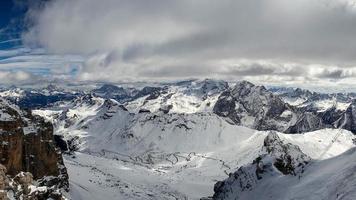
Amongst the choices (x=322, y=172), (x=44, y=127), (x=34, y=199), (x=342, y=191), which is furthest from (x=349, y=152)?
(x=34, y=199)

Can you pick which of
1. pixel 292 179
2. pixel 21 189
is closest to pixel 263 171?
pixel 292 179

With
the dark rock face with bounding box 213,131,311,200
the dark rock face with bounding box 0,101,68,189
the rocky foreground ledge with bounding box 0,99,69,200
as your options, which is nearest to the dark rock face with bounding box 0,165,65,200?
the rocky foreground ledge with bounding box 0,99,69,200

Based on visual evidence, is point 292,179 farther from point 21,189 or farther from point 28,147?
point 21,189

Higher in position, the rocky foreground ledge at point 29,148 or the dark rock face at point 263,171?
the rocky foreground ledge at point 29,148

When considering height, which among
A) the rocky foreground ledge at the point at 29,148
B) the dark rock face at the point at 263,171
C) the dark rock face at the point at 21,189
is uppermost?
the dark rock face at the point at 21,189

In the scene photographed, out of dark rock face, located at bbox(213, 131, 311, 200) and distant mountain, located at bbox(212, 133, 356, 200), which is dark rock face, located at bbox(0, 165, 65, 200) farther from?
dark rock face, located at bbox(213, 131, 311, 200)

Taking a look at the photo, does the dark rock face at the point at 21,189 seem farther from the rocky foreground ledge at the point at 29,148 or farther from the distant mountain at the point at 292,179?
the distant mountain at the point at 292,179

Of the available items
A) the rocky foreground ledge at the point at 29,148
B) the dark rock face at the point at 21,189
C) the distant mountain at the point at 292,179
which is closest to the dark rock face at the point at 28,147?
the rocky foreground ledge at the point at 29,148

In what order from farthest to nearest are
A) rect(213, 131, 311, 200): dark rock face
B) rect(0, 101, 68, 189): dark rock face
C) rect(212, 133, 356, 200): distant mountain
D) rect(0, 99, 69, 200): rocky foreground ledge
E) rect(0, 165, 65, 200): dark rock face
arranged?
rect(213, 131, 311, 200): dark rock face
rect(0, 101, 68, 189): dark rock face
rect(0, 99, 69, 200): rocky foreground ledge
rect(212, 133, 356, 200): distant mountain
rect(0, 165, 65, 200): dark rock face

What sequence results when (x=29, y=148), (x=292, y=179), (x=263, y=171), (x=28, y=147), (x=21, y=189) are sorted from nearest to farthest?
(x=21, y=189)
(x=292, y=179)
(x=28, y=147)
(x=29, y=148)
(x=263, y=171)
